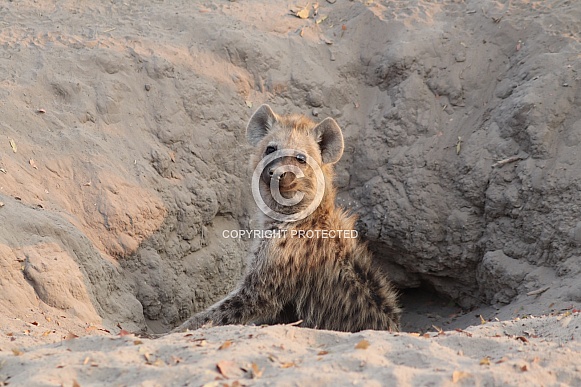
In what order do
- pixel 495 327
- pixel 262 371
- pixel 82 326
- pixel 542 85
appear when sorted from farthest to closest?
pixel 542 85 → pixel 82 326 → pixel 495 327 → pixel 262 371

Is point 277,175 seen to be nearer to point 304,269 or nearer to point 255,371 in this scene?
point 304,269

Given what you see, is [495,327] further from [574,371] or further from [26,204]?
[26,204]

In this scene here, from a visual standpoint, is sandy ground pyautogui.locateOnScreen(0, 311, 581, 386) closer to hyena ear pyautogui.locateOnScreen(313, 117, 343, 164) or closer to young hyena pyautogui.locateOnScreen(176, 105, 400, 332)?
young hyena pyautogui.locateOnScreen(176, 105, 400, 332)

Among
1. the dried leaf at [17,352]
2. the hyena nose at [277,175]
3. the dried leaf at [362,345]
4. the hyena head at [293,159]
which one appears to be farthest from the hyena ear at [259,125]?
the dried leaf at [17,352]

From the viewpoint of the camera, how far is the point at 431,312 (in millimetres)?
7902

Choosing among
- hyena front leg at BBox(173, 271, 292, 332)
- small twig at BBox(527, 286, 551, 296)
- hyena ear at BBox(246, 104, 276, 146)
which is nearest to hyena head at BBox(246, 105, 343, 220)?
hyena ear at BBox(246, 104, 276, 146)

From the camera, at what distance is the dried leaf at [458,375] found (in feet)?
10.6

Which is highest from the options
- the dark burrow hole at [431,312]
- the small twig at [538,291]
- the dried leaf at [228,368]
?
the small twig at [538,291]

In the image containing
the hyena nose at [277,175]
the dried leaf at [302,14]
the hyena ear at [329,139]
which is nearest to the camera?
the hyena nose at [277,175]

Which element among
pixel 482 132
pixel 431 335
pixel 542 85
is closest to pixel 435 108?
pixel 482 132

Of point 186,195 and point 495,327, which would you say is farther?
point 186,195

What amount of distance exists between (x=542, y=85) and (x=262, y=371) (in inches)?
179

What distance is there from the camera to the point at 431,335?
4062 millimetres

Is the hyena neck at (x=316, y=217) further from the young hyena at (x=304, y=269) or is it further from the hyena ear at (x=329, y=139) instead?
the hyena ear at (x=329, y=139)
